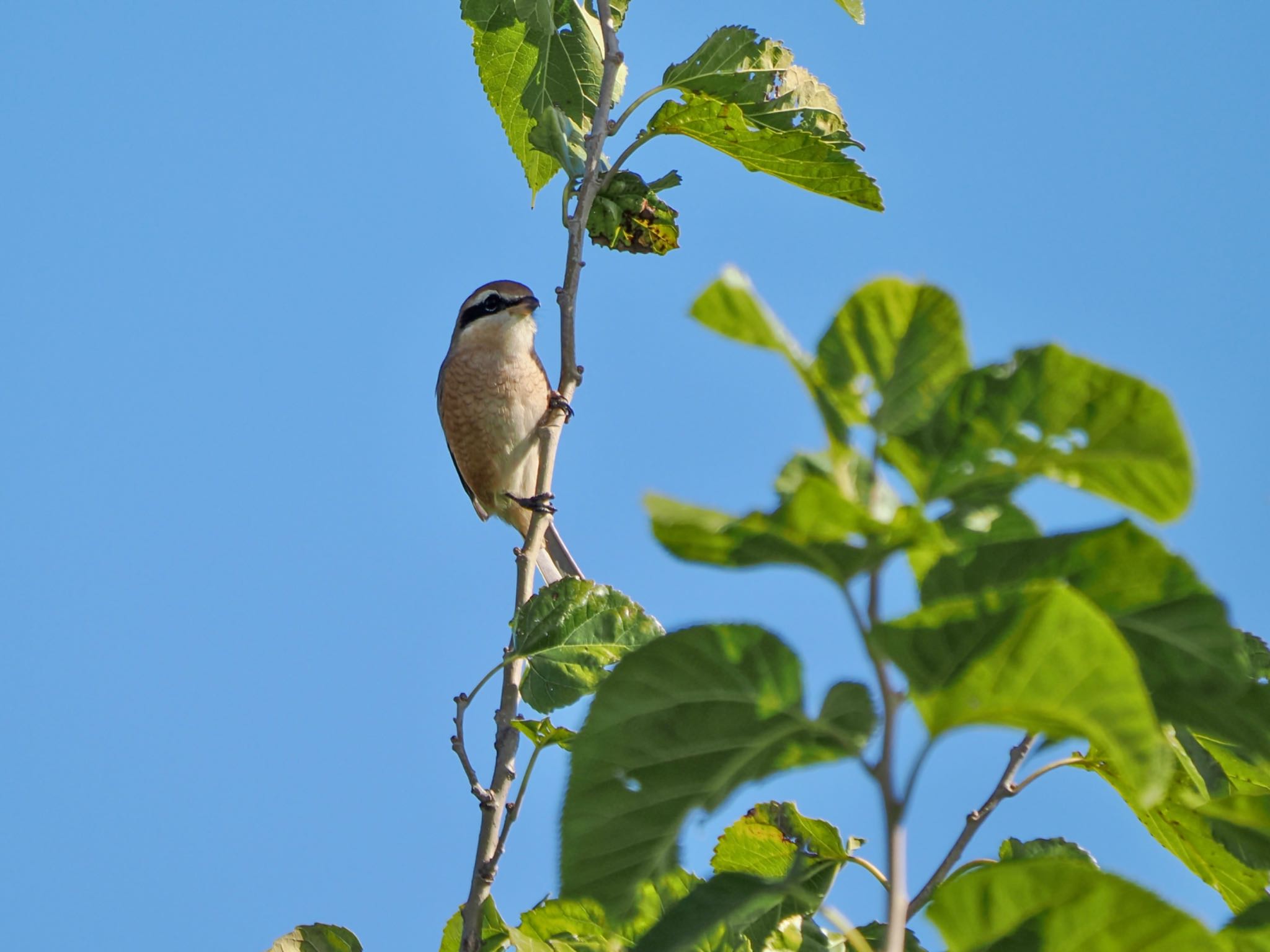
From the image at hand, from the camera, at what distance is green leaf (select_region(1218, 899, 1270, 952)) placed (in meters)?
1.22

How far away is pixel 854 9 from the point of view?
3236mm

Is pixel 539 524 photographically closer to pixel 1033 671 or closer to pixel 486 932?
pixel 486 932

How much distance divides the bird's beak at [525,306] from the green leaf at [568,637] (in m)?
4.24

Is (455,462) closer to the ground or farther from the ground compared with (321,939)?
farther from the ground

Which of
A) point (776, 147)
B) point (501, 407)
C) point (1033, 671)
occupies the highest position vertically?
point (501, 407)

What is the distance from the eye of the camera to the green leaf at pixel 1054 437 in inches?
40.7

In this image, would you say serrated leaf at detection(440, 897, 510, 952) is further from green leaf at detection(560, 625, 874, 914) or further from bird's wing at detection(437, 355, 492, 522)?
bird's wing at detection(437, 355, 492, 522)

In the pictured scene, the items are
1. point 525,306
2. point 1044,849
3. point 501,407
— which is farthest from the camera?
point 525,306

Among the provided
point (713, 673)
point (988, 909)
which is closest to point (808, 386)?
→ point (713, 673)

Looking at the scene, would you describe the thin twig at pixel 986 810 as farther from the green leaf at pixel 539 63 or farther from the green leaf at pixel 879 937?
the green leaf at pixel 539 63

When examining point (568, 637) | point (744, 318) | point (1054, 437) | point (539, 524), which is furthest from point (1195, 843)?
point (539, 524)

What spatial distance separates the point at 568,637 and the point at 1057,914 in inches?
72.9

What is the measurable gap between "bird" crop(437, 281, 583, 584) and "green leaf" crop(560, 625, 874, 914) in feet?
16.7

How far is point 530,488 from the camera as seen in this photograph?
6.90 m
